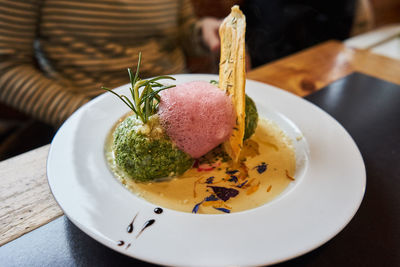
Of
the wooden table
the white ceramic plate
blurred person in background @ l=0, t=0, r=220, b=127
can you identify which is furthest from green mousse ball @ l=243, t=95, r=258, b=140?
blurred person in background @ l=0, t=0, r=220, b=127

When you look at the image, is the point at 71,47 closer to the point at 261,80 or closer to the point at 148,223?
the point at 261,80

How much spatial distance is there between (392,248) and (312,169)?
215 mm

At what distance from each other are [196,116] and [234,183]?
0.60ft

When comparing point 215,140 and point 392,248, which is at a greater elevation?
point 215,140

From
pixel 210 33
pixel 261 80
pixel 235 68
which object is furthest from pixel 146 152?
pixel 210 33

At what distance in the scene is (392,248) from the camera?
1.99ft

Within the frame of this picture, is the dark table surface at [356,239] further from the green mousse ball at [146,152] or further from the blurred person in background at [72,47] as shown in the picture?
the blurred person in background at [72,47]

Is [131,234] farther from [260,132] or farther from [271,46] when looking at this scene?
[271,46]

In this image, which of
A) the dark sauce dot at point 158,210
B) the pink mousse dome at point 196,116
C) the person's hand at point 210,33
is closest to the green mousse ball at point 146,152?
the pink mousse dome at point 196,116

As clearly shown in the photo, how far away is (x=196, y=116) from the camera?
28.4 inches

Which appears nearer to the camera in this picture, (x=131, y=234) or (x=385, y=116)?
(x=131, y=234)

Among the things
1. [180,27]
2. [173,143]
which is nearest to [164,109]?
[173,143]

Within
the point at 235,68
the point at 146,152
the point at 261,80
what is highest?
the point at 235,68

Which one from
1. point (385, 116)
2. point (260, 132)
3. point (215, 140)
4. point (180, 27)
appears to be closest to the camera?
point (215, 140)
